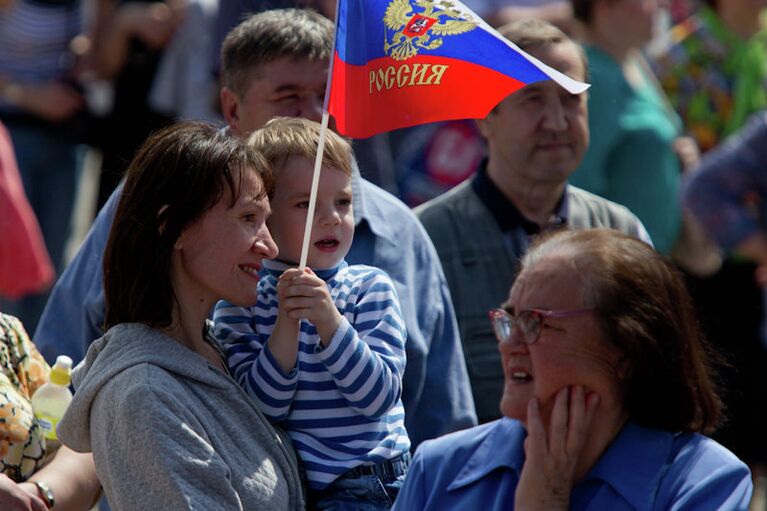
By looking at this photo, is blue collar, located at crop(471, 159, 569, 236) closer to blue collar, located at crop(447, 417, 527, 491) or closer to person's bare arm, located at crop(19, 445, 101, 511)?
blue collar, located at crop(447, 417, 527, 491)

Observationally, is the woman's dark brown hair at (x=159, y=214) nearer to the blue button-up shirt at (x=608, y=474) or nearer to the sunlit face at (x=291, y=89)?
the blue button-up shirt at (x=608, y=474)

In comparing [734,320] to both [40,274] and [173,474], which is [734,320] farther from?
[173,474]

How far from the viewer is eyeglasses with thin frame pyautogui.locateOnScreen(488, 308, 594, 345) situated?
3.36m

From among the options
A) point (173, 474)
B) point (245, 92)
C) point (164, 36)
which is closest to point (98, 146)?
point (164, 36)

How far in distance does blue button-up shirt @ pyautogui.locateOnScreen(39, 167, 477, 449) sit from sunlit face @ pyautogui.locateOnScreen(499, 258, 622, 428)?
2.73ft

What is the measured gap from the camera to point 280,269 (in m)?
3.76

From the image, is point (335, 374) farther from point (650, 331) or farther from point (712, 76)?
point (712, 76)

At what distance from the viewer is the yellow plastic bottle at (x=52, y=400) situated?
377cm

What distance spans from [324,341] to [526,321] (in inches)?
18.6

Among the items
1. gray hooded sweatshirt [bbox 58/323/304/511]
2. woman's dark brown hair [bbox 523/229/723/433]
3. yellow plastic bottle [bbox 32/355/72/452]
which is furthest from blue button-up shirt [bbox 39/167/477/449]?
woman's dark brown hair [bbox 523/229/723/433]

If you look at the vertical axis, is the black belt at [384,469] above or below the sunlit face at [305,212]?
below

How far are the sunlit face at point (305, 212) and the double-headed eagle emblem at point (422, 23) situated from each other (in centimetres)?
35

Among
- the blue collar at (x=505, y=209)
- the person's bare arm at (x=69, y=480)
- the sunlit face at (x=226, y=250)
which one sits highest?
the sunlit face at (x=226, y=250)

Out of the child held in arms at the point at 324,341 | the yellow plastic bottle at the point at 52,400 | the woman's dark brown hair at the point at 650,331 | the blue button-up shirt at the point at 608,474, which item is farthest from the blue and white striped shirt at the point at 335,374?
the woman's dark brown hair at the point at 650,331
